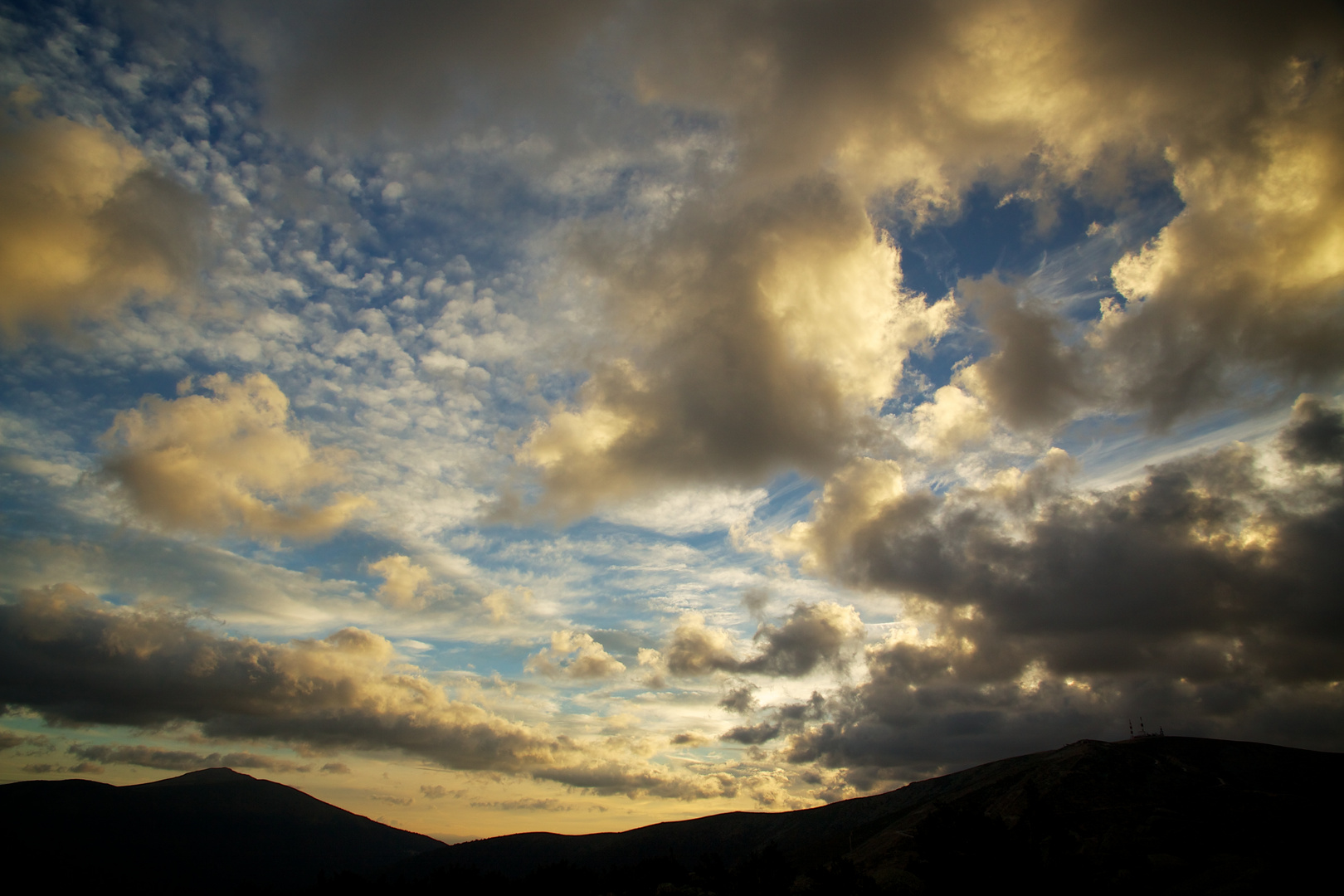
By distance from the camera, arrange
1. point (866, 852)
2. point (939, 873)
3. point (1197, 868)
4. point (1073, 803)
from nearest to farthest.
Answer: point (939, 873), point (1197, 868), point (1073, 803), point (866, 852)

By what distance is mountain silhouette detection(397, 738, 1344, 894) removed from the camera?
97625mm

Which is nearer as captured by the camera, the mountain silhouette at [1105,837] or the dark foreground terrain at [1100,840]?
the dark foreground terrain at [1100,840]

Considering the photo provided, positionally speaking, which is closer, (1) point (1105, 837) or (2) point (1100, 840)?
(2) point (1100, 840)

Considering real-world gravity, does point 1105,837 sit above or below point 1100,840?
above

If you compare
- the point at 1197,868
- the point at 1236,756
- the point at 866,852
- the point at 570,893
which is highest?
the point at 1236,756

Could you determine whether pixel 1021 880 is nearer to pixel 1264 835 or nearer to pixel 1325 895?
pixel 1325 895

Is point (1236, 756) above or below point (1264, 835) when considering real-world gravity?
above

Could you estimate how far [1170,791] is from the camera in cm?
15475

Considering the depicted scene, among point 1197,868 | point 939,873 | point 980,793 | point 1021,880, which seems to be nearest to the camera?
point 1021,880

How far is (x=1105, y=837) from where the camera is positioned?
426ft

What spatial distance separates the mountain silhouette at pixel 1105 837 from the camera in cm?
9762

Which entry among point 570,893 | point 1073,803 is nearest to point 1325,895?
point 1073,803

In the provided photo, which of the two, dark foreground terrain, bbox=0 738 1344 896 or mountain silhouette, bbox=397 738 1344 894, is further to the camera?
mountain silhouette, bbox=397 738 1344 894

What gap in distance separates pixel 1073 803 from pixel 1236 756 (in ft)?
245
